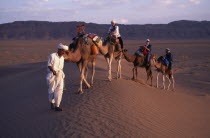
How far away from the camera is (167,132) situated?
7996mm

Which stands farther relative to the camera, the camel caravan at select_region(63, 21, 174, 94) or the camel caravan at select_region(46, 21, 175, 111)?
the camel caravan at select_region(63, 21, 174, 94)

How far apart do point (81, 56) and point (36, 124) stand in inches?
136

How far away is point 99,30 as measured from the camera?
124 m

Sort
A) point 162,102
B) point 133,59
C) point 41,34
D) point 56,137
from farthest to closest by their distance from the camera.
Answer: point 41,34, point 133,59, point 162,102, point 56,137

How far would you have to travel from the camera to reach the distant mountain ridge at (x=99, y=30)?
373 feet

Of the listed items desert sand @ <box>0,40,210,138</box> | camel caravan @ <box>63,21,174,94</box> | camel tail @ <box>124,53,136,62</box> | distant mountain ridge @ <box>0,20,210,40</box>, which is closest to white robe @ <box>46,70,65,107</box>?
desert sand @ <box>0,40,210,138</box>

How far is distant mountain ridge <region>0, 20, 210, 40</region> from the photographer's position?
11362 centimetres

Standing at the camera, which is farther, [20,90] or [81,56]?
[20,90]

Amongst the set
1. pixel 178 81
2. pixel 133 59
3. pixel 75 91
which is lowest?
pixel 178 81

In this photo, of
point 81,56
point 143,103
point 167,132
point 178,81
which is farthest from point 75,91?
point 178,81

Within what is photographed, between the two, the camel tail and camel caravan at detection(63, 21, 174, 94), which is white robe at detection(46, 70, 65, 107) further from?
the camel tail

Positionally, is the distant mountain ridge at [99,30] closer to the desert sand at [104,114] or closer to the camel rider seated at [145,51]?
the camel rider seated at [145,51]

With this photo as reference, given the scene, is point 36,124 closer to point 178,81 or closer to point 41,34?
point 178,81

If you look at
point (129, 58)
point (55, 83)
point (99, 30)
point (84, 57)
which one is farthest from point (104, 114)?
point (99, 30)
